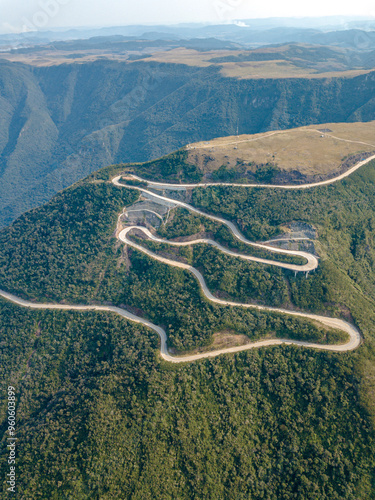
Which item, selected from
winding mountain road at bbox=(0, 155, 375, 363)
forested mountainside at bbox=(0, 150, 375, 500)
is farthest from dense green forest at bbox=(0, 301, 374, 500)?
winding mountain road at bbox=(0, 155, 375, 363)

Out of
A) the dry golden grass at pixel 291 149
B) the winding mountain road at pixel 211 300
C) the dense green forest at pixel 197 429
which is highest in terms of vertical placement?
the dry golden grass at pixel 291 149

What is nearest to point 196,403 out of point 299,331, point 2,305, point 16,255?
point 299,331

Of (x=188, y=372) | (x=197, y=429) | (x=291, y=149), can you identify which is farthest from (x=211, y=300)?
(x=291, y=149)

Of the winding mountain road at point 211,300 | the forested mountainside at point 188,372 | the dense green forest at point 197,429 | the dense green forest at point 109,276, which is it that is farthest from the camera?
the dense green forest at point 109,276

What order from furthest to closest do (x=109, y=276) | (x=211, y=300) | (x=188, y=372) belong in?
(x=109, y=276) < (x=211, y=300) < (x=188, y=372)

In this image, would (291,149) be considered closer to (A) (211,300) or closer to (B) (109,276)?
(A) (211,300)

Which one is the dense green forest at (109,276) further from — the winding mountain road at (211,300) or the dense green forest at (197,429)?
the dense green forest at (197,429)

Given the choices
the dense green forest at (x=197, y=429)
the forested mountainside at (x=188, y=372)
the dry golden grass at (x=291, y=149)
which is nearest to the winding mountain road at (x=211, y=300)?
the forested mountainside at (x=188, y=372)
